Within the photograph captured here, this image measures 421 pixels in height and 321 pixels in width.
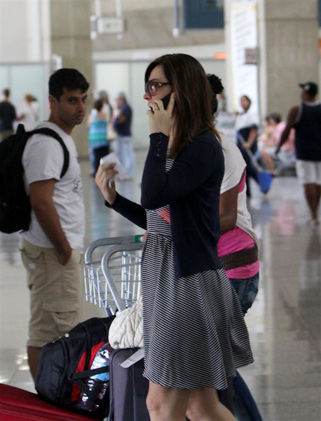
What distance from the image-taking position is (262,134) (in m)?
21.2

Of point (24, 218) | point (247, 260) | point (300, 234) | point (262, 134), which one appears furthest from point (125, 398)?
point (262, 134)

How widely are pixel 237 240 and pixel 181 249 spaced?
35.9 inches

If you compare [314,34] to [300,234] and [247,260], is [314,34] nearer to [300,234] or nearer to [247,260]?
[300,234]

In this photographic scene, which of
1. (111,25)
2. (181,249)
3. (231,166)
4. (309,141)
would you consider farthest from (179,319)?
(111,25)

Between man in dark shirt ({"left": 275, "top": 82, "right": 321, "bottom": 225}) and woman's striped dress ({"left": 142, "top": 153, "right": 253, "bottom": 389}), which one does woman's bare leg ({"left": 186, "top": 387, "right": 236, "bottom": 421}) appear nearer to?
woman's striped dress ({"left": 142, "top": 153, "right": 253, "bottom": 389})

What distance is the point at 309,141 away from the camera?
38.4ft

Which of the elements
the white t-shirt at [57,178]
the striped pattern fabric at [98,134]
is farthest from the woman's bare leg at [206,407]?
the striped pattern fabric at [98,134]

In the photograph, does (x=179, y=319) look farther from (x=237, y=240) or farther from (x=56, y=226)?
(x=56, y=226)

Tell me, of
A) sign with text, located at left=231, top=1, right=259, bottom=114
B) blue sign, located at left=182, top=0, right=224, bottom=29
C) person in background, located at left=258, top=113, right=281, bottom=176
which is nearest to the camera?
person in background, located at left=258, top=113, right=281, bottom=176

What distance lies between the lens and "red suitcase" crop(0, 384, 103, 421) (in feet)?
11.2

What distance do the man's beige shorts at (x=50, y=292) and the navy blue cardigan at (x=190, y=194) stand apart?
161 cm

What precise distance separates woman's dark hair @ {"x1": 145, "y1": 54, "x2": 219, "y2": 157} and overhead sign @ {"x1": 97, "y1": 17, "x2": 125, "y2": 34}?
A: 34.0 metres

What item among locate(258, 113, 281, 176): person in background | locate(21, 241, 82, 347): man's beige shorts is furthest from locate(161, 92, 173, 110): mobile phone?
locate(258, 113, 281, 176): person in background

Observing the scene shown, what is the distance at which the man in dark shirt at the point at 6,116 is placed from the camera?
21.9 m
